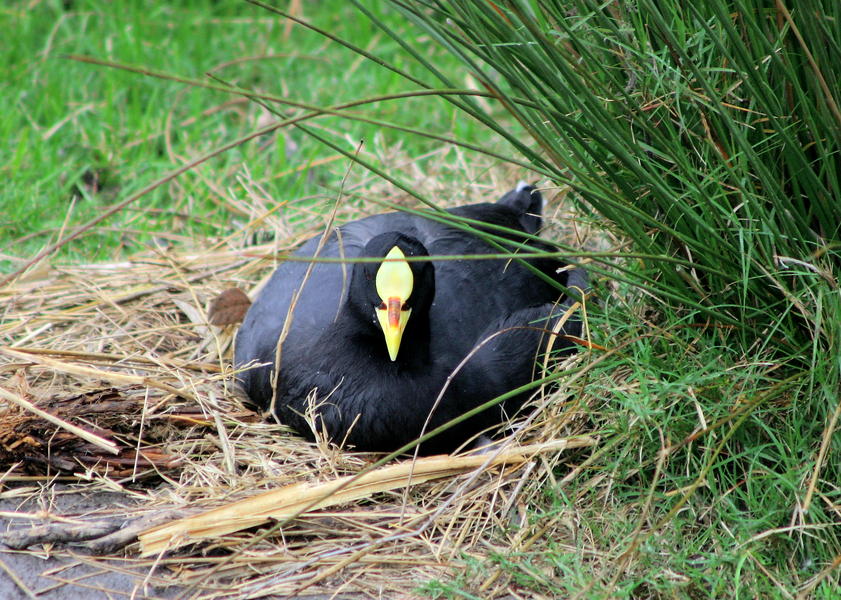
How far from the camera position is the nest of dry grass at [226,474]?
1.69 metres

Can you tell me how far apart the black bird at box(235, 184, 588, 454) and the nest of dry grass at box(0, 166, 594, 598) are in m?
0.11

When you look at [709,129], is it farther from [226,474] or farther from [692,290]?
[226,474]

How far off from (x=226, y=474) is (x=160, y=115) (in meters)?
2.37

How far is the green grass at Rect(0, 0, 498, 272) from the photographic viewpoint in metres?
3.21

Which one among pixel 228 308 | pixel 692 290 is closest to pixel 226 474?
pixel 228 308

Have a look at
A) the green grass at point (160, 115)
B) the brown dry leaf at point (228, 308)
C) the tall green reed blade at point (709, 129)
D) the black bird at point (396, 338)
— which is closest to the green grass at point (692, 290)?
the tall green reed blade at point (709, 129)

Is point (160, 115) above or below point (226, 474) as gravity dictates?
above

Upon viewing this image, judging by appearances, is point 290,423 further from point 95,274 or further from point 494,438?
point 95,274

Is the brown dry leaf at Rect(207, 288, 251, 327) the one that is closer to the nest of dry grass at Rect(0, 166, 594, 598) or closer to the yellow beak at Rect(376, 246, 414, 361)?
the nest of dry grass at Rect(0, 166, 594, 598)

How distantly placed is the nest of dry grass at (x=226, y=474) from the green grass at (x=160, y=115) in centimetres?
75

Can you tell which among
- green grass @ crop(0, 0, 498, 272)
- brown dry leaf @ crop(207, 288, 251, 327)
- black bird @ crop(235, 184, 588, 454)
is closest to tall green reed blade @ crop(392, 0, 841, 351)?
black bird @ crop(235, 184, 588, 454)

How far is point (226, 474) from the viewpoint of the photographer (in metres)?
1.92

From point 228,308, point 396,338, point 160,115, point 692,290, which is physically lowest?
point 692,290

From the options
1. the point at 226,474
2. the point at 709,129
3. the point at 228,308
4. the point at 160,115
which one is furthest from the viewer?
the point at 160,115
